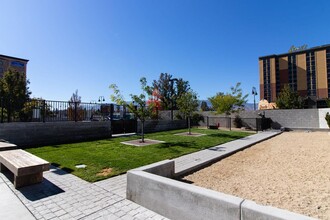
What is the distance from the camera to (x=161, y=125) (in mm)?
17078

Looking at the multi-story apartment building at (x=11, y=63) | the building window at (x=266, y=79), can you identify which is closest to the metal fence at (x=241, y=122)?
the building window at (x=266, y=79)

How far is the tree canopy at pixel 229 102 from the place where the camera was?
19.8 m

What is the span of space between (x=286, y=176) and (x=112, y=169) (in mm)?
4509

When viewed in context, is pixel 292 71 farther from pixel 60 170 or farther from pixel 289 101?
pixel 60 170

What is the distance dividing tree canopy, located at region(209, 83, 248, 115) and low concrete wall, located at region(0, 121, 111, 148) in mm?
11914

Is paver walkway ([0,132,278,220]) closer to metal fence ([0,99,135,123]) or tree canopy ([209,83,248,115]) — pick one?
metal fence ([0,99,135,123])

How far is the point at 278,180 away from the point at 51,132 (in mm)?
9992

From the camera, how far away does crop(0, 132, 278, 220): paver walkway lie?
125 inches

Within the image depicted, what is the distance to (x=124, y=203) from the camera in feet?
11.6

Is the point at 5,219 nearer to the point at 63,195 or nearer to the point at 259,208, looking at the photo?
the point at 63,195

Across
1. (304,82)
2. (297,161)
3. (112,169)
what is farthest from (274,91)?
(112,169)

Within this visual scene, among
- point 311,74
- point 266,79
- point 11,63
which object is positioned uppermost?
point 11,63

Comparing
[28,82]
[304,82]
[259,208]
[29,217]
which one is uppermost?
[304,82]

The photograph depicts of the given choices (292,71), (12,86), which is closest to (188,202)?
(12,86)
